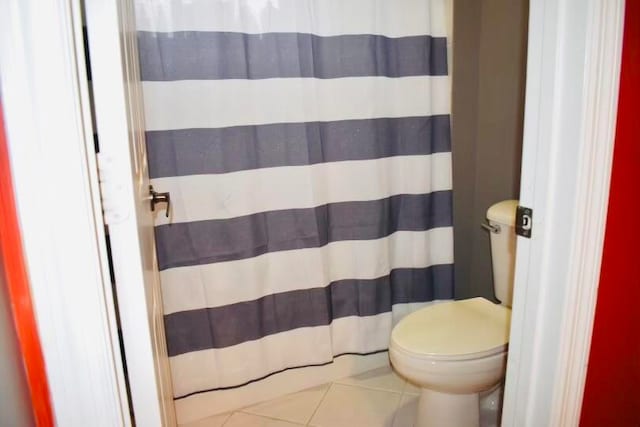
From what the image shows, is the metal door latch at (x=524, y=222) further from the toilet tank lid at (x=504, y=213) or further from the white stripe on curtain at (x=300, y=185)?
the white stripe on curtain at (x=300, y=185)

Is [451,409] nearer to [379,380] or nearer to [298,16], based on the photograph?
[379,380]

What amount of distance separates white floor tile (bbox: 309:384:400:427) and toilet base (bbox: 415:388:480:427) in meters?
0.25

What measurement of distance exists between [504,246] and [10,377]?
1.50 m

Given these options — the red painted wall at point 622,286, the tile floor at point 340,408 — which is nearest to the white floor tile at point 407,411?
the tile floor at point 340,408

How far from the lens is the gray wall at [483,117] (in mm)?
1790

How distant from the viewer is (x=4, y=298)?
1.88 feet

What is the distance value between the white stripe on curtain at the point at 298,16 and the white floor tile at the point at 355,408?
1.48m

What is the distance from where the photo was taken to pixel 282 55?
5.12 feet

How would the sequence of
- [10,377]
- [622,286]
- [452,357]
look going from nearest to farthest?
1. [10,377]
2. [622,286]
3. [452,357]

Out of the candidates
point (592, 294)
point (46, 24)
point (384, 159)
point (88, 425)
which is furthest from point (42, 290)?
point (384, 159)

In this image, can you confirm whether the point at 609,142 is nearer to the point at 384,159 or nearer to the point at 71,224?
the point at 71,224

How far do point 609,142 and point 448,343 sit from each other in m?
0.84

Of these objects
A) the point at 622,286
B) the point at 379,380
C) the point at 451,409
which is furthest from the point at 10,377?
the point at 379,380

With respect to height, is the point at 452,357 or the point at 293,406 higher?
the point at 452,357
